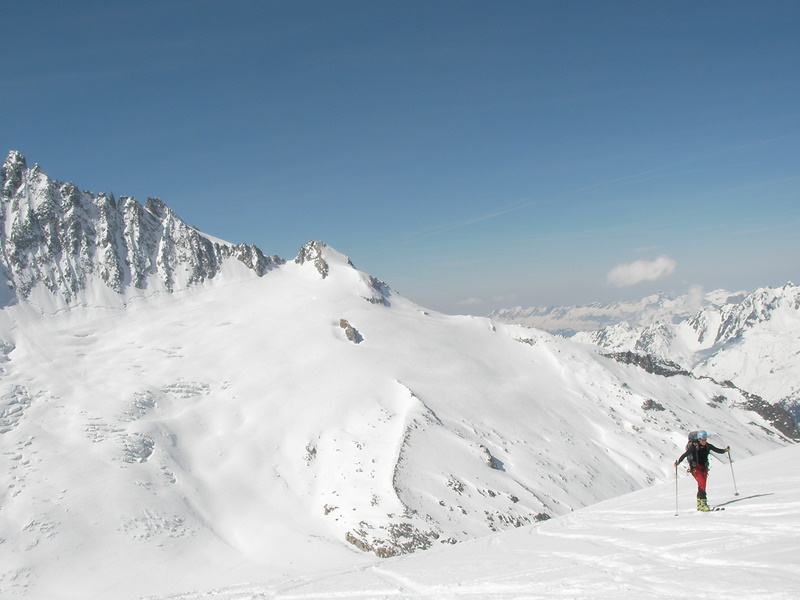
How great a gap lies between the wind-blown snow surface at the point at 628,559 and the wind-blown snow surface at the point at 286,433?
6743 mm

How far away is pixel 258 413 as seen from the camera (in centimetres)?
9725

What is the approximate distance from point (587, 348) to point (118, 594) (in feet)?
458

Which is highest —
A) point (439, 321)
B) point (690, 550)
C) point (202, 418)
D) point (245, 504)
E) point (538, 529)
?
point (439, 321)

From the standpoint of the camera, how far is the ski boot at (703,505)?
17.8m

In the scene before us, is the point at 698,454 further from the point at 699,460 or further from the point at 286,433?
the point at 286,433

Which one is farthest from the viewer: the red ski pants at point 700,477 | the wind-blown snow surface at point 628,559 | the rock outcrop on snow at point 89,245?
the rock outcrop on snow at point 89,245

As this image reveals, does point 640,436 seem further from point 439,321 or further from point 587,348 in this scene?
point 439,321

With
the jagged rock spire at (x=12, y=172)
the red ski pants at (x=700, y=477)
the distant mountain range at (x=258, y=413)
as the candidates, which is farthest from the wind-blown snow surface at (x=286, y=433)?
the jagged rock spire at (x=12, y=172)

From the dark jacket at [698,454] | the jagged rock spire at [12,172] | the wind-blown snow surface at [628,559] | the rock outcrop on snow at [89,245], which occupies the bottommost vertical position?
the wind-blown snow surface at [628,559]

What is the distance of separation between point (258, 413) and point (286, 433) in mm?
8258

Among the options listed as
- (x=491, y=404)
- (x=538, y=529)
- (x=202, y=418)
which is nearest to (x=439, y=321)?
(x=491, y=404)

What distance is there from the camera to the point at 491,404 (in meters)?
112

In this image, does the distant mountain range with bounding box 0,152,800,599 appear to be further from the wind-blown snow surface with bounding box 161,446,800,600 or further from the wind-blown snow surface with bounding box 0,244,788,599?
the wind-blown snow surface with bounding box 161,446,800,600

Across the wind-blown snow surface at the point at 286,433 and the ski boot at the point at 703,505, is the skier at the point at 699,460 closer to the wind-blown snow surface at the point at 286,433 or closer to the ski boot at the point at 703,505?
the ski boot at the point at 703,505
